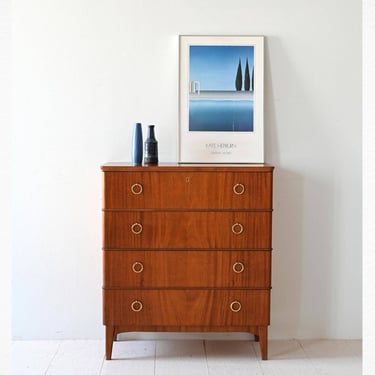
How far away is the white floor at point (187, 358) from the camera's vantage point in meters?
3.14

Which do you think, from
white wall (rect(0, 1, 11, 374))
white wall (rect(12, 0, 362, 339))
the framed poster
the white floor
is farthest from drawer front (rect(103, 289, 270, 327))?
white wall (rect(0, 1, 11, 374))

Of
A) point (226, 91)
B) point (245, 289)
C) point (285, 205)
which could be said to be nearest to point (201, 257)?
point (245, 289)

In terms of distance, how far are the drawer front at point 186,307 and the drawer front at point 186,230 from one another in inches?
8.8

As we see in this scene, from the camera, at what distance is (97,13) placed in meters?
3.49

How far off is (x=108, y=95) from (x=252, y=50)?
0.77 m

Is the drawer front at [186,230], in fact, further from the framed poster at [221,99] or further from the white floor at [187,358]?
the white floor at [187,358]

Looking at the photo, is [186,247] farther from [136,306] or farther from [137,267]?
[136,306]

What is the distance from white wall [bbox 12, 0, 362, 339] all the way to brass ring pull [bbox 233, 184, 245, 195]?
447mm

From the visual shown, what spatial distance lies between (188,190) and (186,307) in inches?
21.8

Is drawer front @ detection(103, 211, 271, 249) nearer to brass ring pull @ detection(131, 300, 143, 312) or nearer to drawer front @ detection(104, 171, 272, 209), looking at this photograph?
drawer front @ detection(104, 171, 272, 209)

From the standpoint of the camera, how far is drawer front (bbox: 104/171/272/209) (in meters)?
3.16

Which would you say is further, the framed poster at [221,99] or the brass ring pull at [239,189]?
the framed poster at [221,99]

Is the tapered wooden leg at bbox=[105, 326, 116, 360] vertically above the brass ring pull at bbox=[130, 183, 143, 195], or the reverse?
the brass ring pull at bbox=[130, 183, 143, 195]

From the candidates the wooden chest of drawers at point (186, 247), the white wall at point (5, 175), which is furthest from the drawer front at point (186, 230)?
the white wall at point (5, 175)
